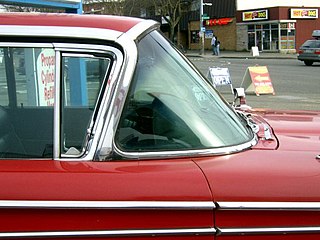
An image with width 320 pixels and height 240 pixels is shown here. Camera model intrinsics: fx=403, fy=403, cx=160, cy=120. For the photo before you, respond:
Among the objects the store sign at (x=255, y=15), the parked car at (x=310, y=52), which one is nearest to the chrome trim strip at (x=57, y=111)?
the parked car at (x=310, y=52)

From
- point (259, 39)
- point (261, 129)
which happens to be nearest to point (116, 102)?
point (261, 129)

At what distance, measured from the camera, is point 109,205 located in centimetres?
155

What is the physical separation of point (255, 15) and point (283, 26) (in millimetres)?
3375

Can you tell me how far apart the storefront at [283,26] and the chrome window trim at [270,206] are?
38.8 metres

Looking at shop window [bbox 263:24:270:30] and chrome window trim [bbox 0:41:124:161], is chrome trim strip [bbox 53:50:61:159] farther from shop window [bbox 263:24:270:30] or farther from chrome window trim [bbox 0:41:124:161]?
shop window [bbox 263:24:270:30]

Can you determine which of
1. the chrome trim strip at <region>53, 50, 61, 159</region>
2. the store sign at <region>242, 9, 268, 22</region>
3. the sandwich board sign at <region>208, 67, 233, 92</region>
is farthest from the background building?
the chrome trim strip at <region>53, 50, 61, 159</region>

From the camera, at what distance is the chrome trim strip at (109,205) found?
154 centimetres

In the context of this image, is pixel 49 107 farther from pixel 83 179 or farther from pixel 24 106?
pixel 83 179

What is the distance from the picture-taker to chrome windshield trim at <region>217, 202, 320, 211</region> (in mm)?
1582

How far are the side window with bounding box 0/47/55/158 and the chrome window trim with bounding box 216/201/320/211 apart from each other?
80 cm

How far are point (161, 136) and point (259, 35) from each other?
41592mm

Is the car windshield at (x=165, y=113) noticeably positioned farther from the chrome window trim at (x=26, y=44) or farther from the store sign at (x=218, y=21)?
the store sign at (x=218, y=21)

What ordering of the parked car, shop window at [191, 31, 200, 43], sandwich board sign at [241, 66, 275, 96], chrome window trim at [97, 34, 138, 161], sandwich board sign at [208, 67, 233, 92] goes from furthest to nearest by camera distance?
shop window at [191, 31, 200, 43], the parked car, sandwich board sign at [241, 66, 275, 96], sandwich board sign at [208, 67, 233, 92], chrome window trim at [97, 34, 138, 161]

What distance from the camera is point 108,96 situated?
173cm
